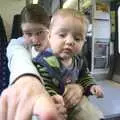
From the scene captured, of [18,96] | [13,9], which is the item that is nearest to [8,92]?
[18,96]

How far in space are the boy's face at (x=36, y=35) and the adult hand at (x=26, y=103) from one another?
51cm

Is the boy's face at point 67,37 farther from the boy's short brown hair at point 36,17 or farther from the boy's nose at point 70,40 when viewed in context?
the boy's short brown hair at point 36,17

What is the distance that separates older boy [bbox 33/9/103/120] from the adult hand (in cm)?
32

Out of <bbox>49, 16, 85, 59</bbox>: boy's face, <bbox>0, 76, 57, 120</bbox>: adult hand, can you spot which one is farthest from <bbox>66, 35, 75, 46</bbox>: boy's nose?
<bbox>0, 76, 57, 120</bbox>: adult hand

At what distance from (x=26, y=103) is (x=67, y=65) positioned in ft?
1.48

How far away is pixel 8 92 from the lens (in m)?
0.27

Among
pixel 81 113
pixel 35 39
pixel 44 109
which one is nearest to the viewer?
pixel 44 109

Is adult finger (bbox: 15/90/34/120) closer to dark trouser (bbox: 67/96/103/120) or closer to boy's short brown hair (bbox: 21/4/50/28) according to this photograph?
dark trouser (bbox: 67/96/103/120)

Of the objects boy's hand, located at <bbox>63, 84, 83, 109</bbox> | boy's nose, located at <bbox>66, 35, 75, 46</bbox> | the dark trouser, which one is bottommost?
the dark trouser

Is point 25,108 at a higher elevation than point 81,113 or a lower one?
higher

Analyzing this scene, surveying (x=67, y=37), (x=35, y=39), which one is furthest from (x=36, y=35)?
(x=67, y=37)

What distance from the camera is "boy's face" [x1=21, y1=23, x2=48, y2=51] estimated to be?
0.79 m

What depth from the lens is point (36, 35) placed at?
0.82m

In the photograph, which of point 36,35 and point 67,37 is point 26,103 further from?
point 36,35
